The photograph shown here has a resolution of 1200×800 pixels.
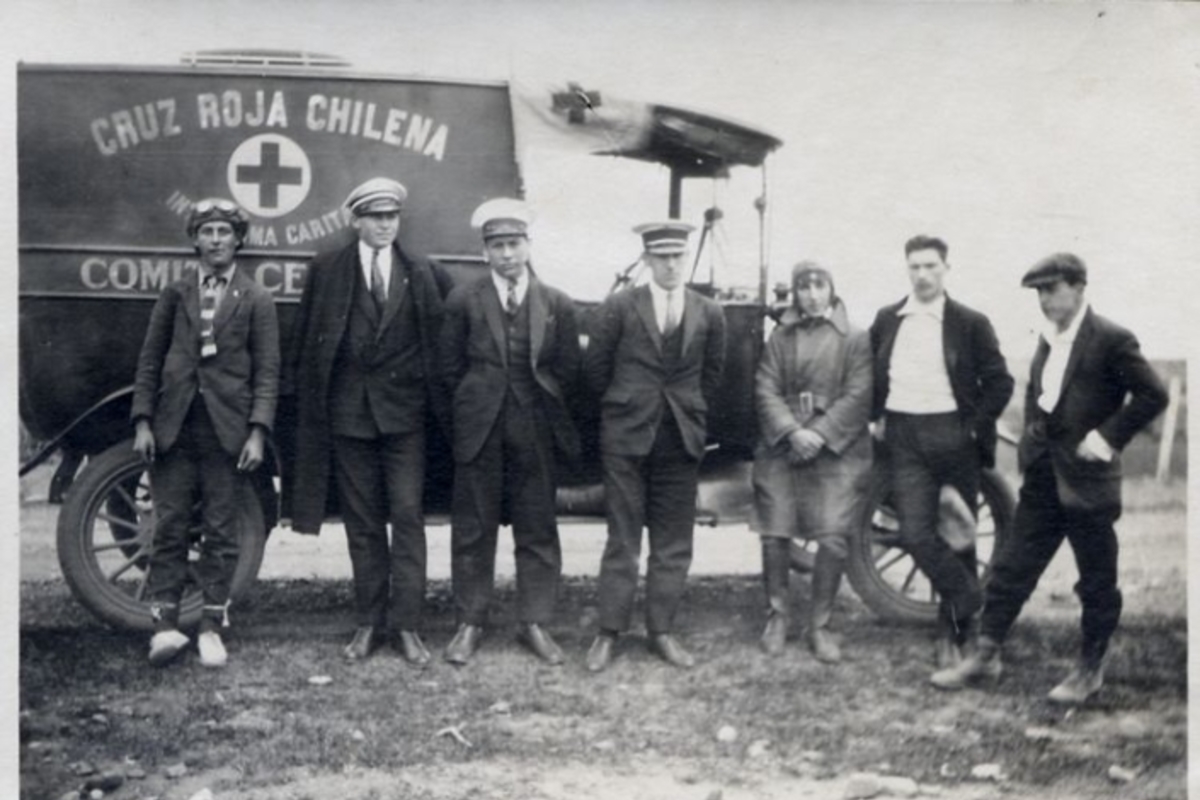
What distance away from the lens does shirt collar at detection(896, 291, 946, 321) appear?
4.07 m

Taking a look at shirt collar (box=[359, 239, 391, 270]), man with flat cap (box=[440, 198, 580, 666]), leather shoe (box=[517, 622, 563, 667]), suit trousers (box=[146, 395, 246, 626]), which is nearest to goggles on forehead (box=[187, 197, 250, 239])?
shirt collar (box=[359, 239, 391, 270])

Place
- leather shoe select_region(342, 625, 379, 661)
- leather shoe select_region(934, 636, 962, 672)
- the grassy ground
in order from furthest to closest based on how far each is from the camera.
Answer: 1. leather shoe select_region(934, 636, 962, 672)
2. leather shoe select_region(342, 625, 379, 661)
3. the grassy ground

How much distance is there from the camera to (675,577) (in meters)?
4.04

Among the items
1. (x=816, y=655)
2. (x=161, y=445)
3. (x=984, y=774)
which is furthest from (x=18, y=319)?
(x=984, y=774)

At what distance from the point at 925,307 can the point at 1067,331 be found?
1.52 ft

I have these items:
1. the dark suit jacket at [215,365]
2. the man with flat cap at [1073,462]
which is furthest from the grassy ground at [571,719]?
the dark suit jacket at [215,365]

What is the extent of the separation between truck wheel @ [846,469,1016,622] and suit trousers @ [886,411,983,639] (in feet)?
0.51

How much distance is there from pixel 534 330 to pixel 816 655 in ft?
4.79

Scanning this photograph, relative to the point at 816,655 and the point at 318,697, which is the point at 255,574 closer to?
the point at 318,697

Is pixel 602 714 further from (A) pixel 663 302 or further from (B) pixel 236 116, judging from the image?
(B) pixel 236 116

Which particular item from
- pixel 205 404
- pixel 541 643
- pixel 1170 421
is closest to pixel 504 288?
pixel 205 404

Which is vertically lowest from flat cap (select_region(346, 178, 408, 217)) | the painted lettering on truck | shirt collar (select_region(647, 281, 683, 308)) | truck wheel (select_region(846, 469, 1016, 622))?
truck wheel (select_region(846, 469, 1016, 622))

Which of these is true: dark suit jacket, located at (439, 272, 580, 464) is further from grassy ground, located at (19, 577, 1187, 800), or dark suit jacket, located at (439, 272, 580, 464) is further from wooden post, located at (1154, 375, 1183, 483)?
wooden post, located at (1154, 375, 1183, 483)

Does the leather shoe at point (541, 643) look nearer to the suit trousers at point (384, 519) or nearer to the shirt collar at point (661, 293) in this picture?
the suit trousers at point (384, 519)
